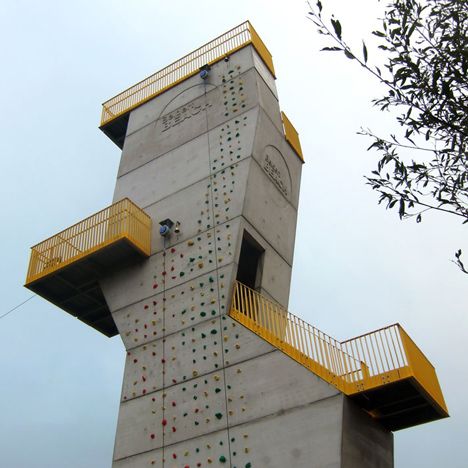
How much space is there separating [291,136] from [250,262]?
14.0 feet

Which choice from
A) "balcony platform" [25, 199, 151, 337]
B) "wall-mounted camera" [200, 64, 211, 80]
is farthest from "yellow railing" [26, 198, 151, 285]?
"wall-mounted camera" [200, 64, 211, 80]

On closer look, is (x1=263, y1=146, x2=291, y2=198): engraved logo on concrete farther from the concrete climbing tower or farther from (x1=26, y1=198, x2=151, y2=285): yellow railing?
(x1=26, y1=198, x2=151, y2=285): yellow railing

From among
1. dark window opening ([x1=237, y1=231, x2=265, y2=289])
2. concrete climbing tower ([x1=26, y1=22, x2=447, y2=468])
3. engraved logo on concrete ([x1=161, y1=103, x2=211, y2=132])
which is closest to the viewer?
concrete climbing tower ([x1=26, y1=22, x2=447, y2=468])

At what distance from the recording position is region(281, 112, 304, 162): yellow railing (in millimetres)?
19084

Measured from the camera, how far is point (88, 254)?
1684 centimetres

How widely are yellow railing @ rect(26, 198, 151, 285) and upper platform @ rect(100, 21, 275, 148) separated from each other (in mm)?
4853

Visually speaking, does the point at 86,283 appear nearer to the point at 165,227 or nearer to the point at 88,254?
the point at 88,254

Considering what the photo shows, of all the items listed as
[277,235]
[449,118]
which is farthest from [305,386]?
[449,118]

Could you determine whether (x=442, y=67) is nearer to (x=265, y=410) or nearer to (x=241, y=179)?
(x=265, y=410)

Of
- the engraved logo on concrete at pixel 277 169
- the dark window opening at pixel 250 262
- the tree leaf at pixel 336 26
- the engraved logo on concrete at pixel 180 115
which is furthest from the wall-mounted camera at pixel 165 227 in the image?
the tree leaf at pixel 336 26

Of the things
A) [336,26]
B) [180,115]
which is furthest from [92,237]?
[336,26]

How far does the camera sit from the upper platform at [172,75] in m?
19.8

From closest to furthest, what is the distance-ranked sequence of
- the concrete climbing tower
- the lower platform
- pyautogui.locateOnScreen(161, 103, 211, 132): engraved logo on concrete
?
1. the concrete climbing tower
2. the lower platform
3. pyautogui.locateOnScreen(161, 103, 211, 132): engraved logo on concrete

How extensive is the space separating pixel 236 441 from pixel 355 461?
7.41ft
